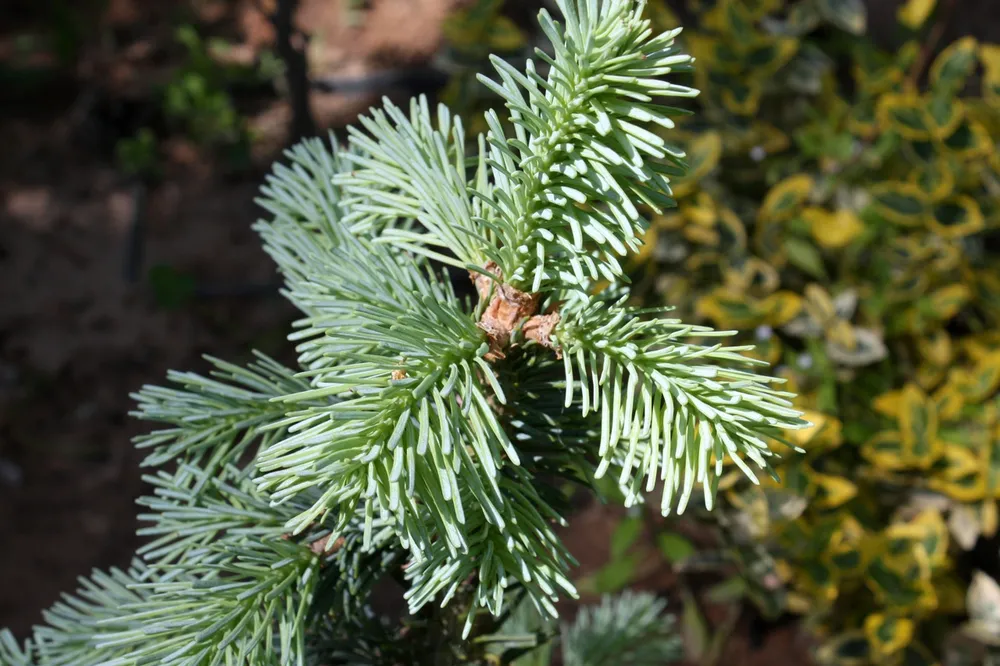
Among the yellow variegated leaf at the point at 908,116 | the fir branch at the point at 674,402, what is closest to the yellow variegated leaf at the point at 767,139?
the yellow variegated leaf at the point at 908,116

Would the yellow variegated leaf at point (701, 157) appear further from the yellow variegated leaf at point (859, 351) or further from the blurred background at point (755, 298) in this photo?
the yellow variegated leaf at point (859, 351)

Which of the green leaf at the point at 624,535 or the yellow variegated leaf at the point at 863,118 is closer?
the green leaf at the point at 624,535

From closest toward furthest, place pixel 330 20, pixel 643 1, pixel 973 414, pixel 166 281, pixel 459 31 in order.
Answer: pixel 643 1, pixel 973 414, pixel 459 31, pixel 166 281, pixel 330 20

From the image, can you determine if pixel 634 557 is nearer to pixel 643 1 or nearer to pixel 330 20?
pixel 643 1

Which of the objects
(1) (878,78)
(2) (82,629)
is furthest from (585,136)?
(1) (878,78)

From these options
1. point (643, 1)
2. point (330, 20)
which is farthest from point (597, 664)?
point (330, 20)

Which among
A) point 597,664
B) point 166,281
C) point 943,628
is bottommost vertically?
point 943,628

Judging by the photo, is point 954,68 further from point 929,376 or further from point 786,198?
point 929,376
